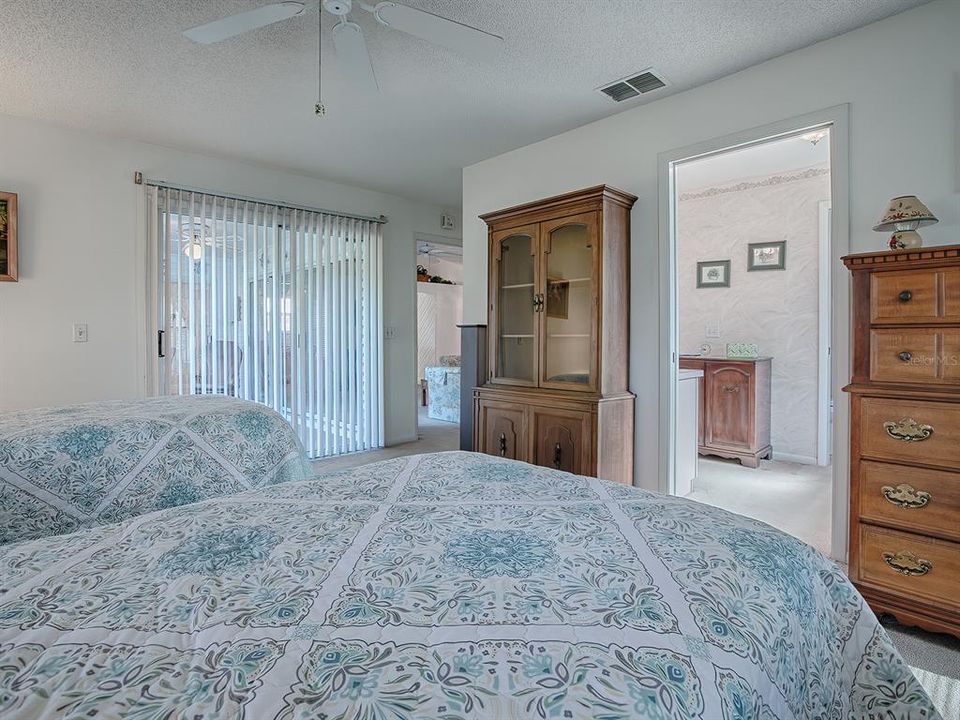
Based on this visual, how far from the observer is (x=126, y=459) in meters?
2.02

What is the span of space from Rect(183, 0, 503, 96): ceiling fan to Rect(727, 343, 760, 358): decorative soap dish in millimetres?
3735

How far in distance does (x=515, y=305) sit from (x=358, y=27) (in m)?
1.91

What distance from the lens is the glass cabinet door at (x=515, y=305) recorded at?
339 centimetres

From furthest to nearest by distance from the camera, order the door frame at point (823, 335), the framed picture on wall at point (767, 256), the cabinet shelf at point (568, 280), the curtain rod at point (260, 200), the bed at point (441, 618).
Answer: the framed picture on wall at point (767, 256) < the door frame at point (823, 335) < the curtain rod at point (260, 200) < the cabinet shelf at point (568, 280) < the bed at point (441, 618)

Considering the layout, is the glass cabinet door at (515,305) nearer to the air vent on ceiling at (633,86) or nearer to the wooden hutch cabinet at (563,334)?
Result: the wooden hutch cabinet at (563,334)

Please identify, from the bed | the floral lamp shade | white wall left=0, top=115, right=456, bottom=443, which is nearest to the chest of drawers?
the floral lamp shade

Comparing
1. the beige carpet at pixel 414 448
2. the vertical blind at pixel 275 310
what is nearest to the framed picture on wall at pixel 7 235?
the vertical blind at pixel 275 310

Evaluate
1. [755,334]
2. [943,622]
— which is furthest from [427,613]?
[755,334]

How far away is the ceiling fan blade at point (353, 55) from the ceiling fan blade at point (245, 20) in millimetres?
165

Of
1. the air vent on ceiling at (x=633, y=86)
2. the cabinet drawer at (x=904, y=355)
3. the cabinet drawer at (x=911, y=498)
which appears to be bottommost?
the cabinet drawer at (x=911, y=498)

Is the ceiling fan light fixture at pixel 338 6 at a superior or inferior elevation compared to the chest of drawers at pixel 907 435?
superior

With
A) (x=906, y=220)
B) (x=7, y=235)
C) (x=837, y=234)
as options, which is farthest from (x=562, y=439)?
(x=7, y=235)

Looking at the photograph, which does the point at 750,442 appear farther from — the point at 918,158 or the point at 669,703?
the point at 669,703

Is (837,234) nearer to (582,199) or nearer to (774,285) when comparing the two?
(582,199)
